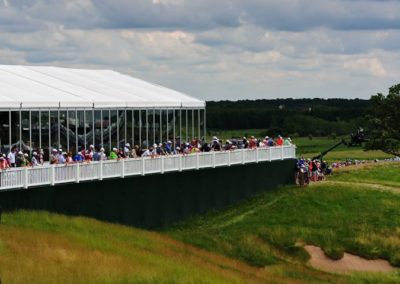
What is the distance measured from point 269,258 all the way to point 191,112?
1556cm

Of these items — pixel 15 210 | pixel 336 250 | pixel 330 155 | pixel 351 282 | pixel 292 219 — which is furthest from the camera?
pixel 330 155

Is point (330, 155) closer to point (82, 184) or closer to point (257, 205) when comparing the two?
point (257, 205)

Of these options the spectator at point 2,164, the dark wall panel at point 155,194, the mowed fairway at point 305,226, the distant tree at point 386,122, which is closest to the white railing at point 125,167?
the spectator at point 2,164

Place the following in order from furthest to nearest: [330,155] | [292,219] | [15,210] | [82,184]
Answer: [330,155], [292,219], [82,184], [15,210]

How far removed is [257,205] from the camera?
56.5 meters

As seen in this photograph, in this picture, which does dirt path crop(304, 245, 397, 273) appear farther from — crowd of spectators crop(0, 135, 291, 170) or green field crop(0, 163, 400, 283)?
crowd of spectators crop(0, 135, 291, 170)

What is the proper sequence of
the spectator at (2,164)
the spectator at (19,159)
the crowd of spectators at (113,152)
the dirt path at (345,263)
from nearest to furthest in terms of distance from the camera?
the spectator at (2,164) < the spectator at (19,159) < the crowd of spectators at (113,152) < the dirt path at (345,263)

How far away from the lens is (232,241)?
4884 cm

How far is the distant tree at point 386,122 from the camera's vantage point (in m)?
88.2

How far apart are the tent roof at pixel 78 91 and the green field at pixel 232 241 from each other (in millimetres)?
7946

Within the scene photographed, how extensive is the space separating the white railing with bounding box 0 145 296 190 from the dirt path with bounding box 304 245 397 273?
7.84 m

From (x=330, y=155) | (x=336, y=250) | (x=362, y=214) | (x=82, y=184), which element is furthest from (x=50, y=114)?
(x=330, y=155)

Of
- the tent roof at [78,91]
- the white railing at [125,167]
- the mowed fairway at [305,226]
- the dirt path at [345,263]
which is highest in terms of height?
the tent roof at [78,91]

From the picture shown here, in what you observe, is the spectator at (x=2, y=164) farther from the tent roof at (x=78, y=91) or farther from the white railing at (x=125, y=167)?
the tent roof at (x=78, y=91)
